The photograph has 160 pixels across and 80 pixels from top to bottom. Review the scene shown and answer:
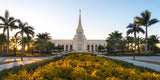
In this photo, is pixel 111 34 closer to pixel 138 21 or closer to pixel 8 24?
pixel 138 21

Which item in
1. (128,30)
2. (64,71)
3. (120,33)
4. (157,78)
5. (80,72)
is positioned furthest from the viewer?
(120,33)

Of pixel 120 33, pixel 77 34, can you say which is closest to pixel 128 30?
pixel 120 33

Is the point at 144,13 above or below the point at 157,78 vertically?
above

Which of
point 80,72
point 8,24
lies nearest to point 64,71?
point 80,72

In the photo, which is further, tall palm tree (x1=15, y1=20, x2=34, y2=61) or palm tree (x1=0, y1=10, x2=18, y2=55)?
tall palm tree (x1=15, y1=20, x2=34, y2=61)

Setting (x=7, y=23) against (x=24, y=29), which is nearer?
(x=7, y=23)

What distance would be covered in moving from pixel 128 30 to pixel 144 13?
8564 millimetres

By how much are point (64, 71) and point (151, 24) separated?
39100 mm

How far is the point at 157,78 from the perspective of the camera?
125 inches

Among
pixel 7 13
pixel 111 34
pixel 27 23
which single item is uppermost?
pixel 7 13

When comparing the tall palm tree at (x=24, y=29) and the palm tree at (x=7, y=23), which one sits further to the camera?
the tall palm tree at (x=24, y=29)

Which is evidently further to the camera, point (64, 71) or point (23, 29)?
point (23, 29)

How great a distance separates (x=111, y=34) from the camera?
46375 millimetres

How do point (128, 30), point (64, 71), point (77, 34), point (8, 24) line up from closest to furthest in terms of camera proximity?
point (64, 71) → point (8, 24) → point (128, 30) → point (77, 34)
